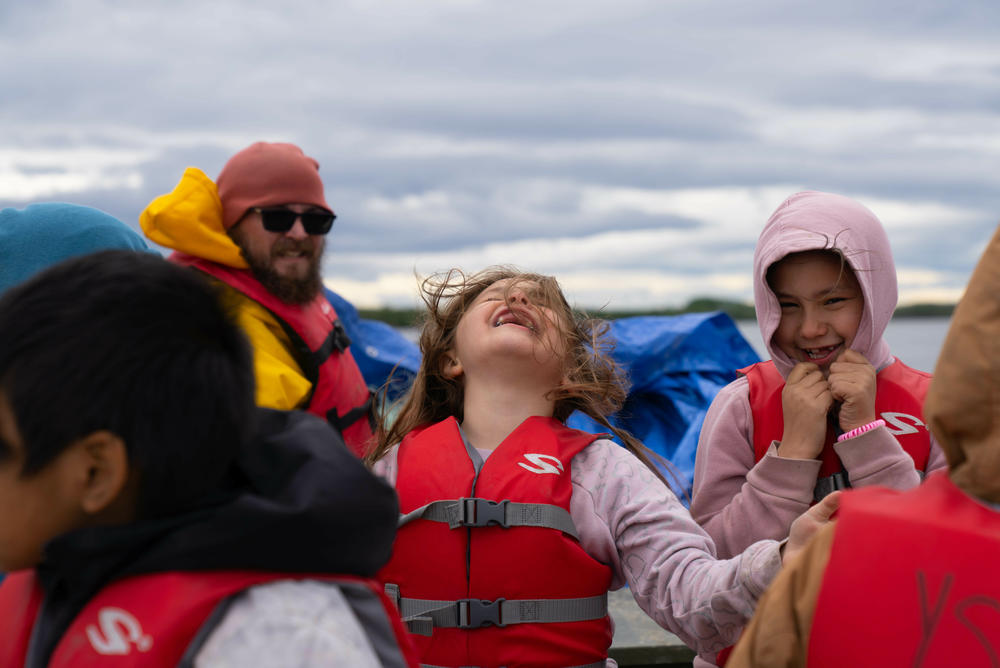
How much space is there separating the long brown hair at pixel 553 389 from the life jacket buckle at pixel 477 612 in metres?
0.57

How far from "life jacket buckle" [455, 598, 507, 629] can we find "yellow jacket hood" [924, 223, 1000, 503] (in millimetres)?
1200

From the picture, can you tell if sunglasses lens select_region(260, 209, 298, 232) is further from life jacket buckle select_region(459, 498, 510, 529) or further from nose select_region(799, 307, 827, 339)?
nose select_region(799, 307, 827, 339)

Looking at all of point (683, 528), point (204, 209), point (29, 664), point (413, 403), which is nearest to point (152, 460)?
point (29, 664)

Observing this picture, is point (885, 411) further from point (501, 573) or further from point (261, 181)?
point (261, 181)

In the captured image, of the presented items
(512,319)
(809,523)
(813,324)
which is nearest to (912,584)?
(809,523)

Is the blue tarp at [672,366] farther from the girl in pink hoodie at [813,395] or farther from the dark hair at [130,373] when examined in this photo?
the dark hair at [130,373]

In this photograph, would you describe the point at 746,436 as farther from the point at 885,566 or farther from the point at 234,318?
the point at 234,318

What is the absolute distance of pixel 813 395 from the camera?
2439mm

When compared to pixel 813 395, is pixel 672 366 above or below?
below

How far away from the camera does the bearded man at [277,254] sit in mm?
3924

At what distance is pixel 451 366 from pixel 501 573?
715mm

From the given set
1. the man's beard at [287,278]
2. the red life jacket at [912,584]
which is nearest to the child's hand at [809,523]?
the red life jacket at [912,584]

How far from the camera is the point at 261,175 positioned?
170 inches

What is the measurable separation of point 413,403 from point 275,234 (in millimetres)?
1846
